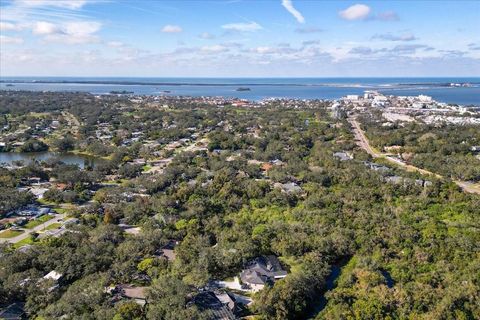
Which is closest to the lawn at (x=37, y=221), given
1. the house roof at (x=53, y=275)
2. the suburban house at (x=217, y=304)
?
the house roof at (x=53, y=275)

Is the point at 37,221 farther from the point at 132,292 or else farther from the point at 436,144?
the point at 436,144

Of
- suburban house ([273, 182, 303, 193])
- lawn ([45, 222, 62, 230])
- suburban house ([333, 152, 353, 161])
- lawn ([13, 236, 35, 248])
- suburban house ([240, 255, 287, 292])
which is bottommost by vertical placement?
lawn ([13, 236, 35, 248])

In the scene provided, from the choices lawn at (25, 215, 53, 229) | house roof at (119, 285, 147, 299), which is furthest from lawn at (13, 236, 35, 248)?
house roof at (119, 285, 147, 299)

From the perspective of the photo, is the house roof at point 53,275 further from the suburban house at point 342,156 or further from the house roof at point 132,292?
the suburban house at point 342,156

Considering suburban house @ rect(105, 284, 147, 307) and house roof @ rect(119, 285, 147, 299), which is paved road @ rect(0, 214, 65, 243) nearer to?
suburban house @ rect(105, 284, 147, 307)

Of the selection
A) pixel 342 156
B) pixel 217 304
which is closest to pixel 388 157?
pixel 342 156
